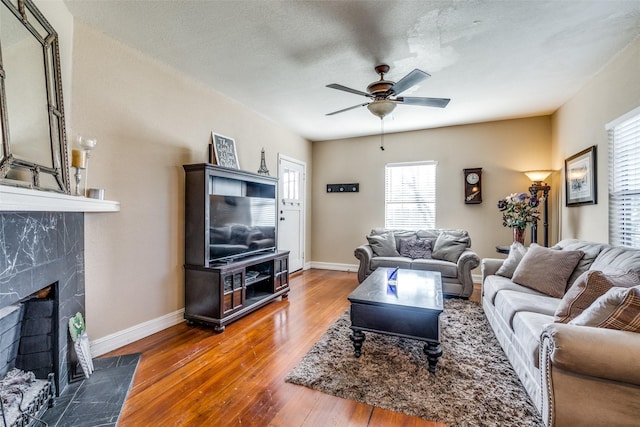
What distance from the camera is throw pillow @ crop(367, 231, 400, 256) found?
4473 millimetres

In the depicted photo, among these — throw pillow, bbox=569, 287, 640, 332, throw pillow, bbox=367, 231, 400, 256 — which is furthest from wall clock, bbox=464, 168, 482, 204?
throw pillow, bbox=569, 287, 640, 332

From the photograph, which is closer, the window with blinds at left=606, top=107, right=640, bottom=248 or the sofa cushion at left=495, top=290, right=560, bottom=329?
the sofa cushion at left=495, top=290, right=560, bottom=329

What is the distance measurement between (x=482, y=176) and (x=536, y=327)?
3456 millimetres

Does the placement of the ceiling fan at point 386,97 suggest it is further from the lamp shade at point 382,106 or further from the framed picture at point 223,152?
the framed picture at point 223,152

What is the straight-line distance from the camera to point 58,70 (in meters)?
1.92

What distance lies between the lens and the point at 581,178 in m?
3.38

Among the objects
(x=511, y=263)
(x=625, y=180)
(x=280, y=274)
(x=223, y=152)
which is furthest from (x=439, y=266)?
(x=223, y=152)

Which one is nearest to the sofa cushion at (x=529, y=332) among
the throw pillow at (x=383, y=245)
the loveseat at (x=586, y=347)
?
the loveseat at (x=586, y=347)

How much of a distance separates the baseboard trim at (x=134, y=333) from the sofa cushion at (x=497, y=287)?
3.13 metres

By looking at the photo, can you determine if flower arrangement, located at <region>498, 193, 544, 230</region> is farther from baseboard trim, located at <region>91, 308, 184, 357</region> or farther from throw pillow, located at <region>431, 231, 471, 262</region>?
baseboard trim, located at <region>91, 308, 184, 357</region>

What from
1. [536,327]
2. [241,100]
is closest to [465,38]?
[536,327]

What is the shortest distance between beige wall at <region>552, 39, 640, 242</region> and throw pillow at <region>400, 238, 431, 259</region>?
1.77 m

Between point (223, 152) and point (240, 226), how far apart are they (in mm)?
953

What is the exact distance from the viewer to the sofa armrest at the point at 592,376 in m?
1.25
